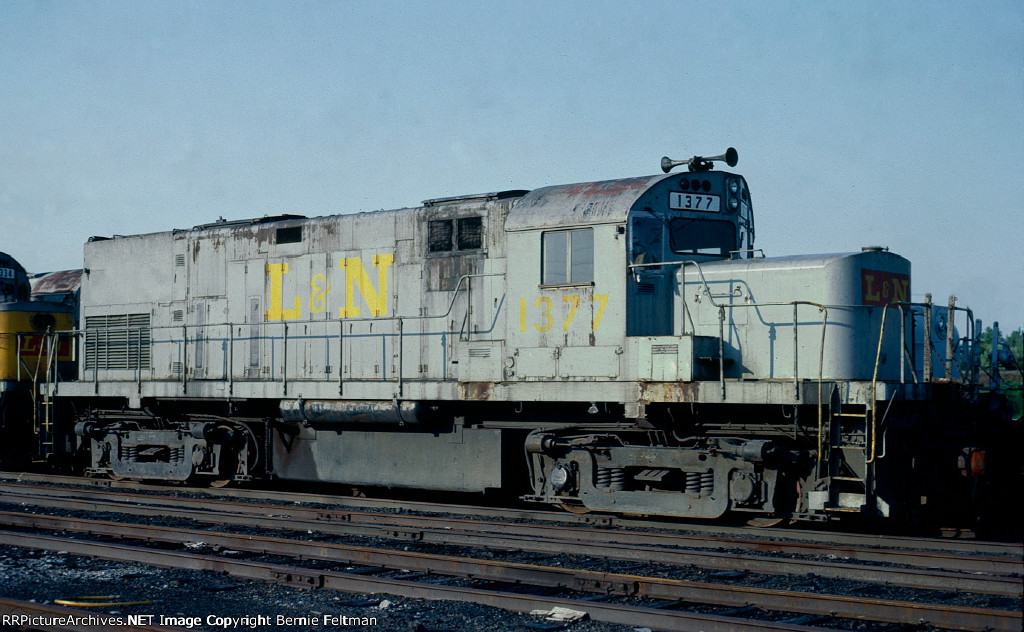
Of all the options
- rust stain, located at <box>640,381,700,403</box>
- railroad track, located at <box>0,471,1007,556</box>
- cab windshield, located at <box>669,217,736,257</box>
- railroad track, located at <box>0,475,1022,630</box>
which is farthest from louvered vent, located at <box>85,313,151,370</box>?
cab windshield, located at <box>669,217,736,257</box>

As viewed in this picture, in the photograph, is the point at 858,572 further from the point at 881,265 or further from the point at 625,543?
the point at 881,265

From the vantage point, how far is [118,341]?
15.7m

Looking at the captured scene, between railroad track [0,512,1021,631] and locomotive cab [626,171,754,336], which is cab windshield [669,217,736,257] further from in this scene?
railroad track [0,512,1021,631]

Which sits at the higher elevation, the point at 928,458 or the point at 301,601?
the point at 928,458

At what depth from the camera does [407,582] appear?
25.6 feet

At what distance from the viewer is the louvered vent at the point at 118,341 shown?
15320 millimetres

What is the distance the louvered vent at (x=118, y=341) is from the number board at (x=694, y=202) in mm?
8230

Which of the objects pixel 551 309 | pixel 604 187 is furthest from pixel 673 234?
pixel 551 309

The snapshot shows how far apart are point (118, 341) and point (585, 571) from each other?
1011cm

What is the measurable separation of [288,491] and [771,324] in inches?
298

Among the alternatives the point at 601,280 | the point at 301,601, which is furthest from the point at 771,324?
the point at 301,601

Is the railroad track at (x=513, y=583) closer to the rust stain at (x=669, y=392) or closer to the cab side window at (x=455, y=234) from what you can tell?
the rust stain at (x=669, y=392)

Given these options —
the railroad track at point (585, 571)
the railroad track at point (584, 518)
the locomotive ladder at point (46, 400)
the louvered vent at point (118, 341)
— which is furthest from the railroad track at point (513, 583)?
the locomotive ladder at point (46, 400)

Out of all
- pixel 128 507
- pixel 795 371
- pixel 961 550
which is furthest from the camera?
pixel 128 507
